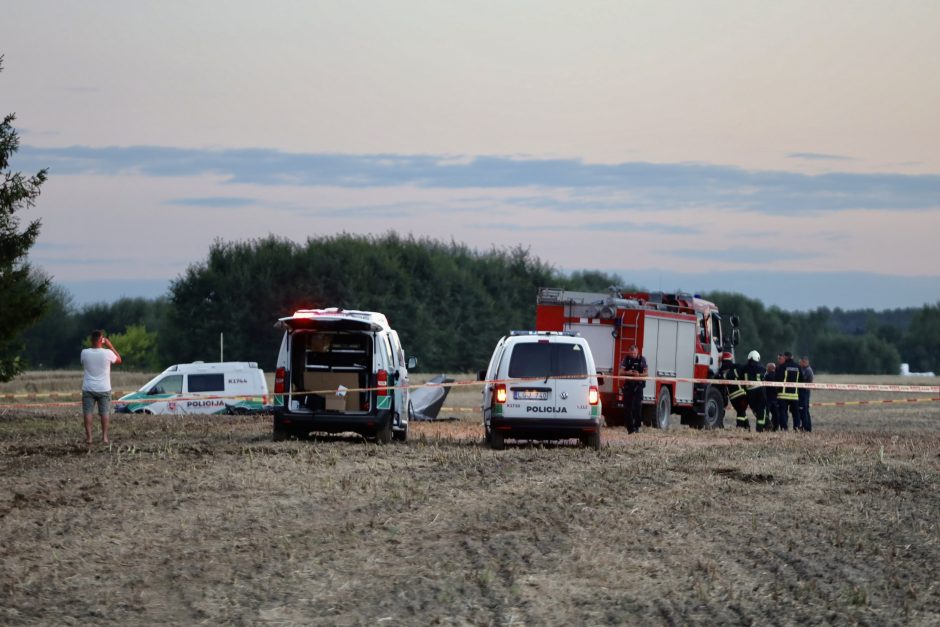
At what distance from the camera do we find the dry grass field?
33.2 feet

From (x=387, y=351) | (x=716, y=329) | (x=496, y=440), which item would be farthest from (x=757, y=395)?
(x=387, y=351)

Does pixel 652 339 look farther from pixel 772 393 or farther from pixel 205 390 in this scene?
pixel 205 390

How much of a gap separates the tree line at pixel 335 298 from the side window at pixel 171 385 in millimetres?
42807

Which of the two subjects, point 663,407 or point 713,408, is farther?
point 713,408

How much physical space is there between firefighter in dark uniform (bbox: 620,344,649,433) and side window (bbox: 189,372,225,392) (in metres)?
11.7

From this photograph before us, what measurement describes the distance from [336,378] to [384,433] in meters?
1.33

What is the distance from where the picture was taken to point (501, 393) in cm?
2156

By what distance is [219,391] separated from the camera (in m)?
36.2

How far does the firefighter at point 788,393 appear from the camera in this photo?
32.6m

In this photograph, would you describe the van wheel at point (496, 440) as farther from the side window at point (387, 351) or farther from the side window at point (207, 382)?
the side window at point (207, 382)

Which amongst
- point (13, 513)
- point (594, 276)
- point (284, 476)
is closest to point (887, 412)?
point (284, 476)

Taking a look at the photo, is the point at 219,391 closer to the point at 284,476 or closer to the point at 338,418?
the point at 338,418

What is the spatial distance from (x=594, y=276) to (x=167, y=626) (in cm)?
10940

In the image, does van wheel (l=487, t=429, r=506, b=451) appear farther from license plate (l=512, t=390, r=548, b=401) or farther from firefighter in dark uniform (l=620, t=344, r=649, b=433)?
firefighter in dark uniform (l=620, t=344, r=649, b=433)
